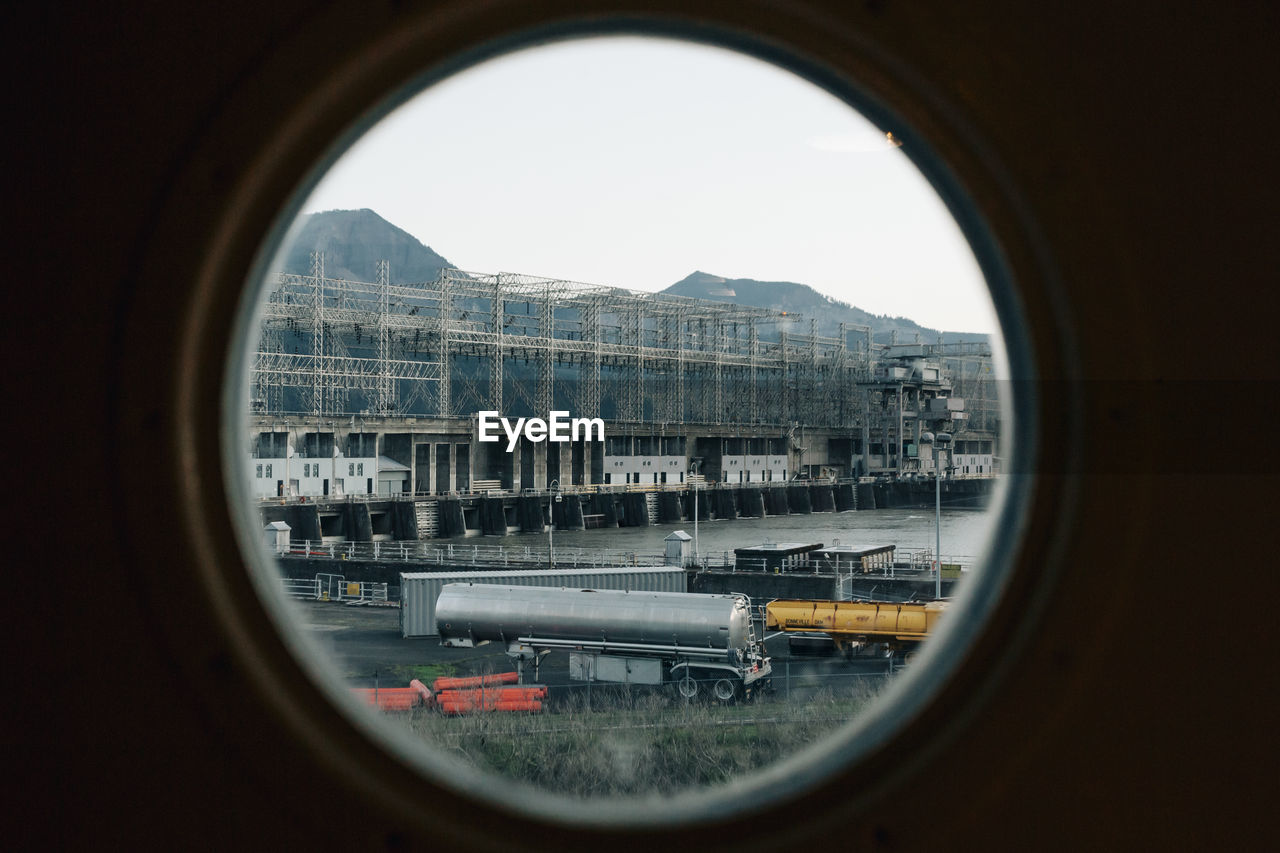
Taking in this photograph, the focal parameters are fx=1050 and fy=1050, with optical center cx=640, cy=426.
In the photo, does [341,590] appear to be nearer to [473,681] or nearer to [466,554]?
[466,554]

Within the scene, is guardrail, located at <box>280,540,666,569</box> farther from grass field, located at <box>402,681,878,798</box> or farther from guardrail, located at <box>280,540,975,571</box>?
grass field, located at <box>402,681,878,798</box>

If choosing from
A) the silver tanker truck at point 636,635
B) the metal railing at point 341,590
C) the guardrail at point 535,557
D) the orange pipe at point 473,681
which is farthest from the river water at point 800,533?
the orange pipe at point 473,681

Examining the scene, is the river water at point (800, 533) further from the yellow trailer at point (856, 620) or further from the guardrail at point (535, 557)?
the yellow trailer at point (856, 620)

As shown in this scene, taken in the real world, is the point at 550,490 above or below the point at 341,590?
above

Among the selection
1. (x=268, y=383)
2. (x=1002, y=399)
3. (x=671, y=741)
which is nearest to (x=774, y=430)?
(x=268, y=383)

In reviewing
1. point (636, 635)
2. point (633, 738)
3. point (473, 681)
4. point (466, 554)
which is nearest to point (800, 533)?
point (466, 554)

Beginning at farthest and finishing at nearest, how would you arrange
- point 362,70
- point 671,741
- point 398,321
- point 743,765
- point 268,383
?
point 398,321
point 268,383
point 671,741
point 743,765
point 362,70

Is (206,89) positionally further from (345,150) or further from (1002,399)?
(1002,399)
